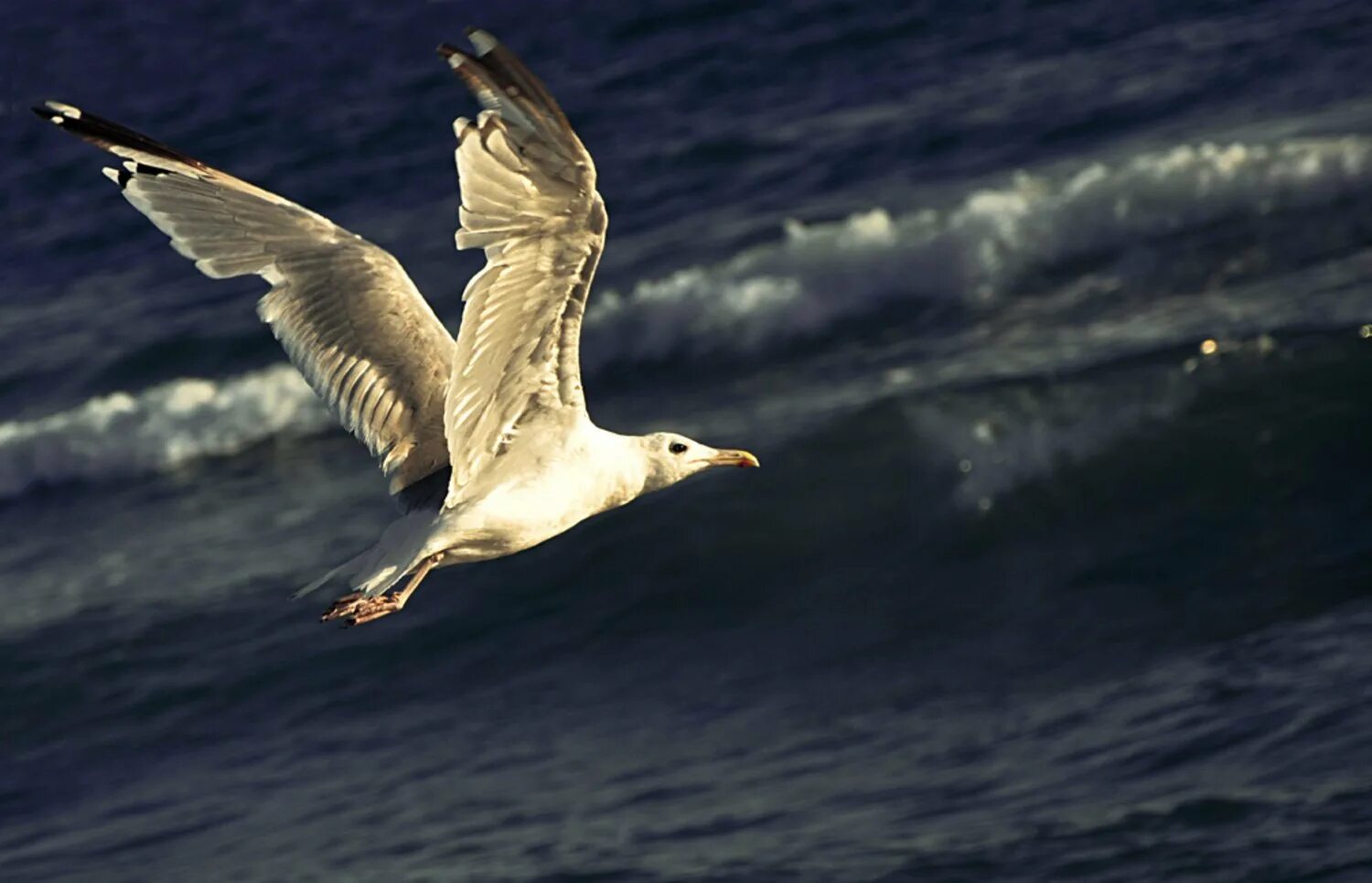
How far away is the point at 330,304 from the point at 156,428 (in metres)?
7.68

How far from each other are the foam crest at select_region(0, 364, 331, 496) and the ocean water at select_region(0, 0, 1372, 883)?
0.03m

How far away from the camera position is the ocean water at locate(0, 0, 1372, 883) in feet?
30.3

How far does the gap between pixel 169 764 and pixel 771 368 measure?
14.3 feet

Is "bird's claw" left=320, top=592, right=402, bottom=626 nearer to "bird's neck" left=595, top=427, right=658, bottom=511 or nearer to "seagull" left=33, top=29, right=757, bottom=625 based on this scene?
"seagull" left=33, top=29, right=757, bottom=625

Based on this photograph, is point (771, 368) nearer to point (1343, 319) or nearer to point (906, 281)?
point (906, 281)

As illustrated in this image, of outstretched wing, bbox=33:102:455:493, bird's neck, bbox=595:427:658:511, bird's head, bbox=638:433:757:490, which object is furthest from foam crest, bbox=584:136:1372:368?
bird's neck, bbox=595:427:658:511

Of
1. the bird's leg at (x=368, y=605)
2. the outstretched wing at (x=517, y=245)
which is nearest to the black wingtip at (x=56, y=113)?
the outstretched wing at (x=517, y=245)

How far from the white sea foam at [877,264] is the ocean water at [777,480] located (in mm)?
31

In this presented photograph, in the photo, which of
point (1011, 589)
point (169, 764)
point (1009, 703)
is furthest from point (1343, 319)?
point (169, 764)

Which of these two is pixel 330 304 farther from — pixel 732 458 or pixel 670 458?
pixel 732 458

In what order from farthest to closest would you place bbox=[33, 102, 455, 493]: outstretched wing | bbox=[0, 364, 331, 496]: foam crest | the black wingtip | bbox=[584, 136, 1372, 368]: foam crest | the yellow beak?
1. bbox=[0, 364, 331, 496]: foam crest
2. bbox=[584, 136, 1372, 368]: foam crest
3. the yellow beak
4. bbox=[33, 102, 455, 493]: outstretched wing
5. the black wingtip

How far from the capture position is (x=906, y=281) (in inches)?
557

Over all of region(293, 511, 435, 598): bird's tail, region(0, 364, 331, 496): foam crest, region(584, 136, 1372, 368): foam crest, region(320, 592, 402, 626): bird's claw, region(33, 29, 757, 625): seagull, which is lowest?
region(320, 592, 402, 626): bird's claw

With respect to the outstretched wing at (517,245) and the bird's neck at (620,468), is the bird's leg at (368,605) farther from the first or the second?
the bird's neck at (620,468)
